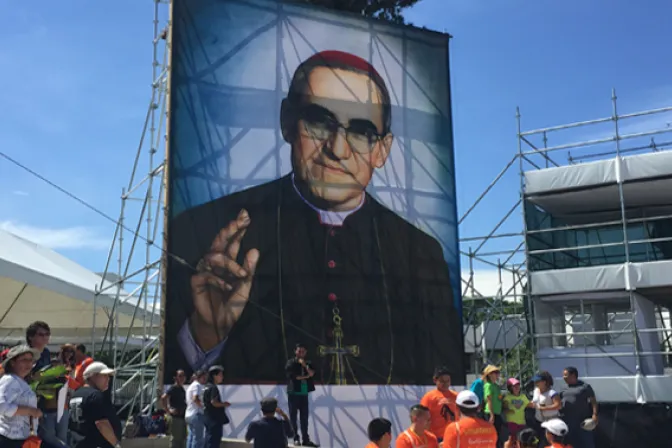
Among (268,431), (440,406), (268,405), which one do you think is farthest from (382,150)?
(268,431)

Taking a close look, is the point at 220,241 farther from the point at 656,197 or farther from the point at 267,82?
the point at 656,197

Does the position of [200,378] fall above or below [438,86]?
below

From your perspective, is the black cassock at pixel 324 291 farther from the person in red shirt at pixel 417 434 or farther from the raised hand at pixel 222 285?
the person in red shirt at pixel 417 434

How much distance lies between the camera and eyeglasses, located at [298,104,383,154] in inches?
583

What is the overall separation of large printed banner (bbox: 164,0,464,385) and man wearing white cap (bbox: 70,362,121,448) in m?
6.52

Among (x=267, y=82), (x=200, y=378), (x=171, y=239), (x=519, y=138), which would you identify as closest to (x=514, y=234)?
(x=519, y=138)

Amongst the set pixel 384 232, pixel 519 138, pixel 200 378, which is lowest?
pixel 200 378

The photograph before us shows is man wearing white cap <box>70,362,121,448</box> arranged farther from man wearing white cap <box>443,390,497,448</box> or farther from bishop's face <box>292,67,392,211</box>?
bishop's face <box>292,67,392,211</box>

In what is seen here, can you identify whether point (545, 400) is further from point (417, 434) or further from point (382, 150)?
point (382, 150)

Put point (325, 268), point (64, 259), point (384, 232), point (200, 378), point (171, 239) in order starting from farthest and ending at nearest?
point (64, 259)
point (384, 232)
point (325, 268)
point (171, 239)
point (200, 378)

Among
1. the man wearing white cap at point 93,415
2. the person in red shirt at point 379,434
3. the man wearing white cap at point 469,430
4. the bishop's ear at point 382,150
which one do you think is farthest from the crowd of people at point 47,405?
the bishop's ear at point 382,150

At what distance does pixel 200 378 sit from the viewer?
31.4 feet

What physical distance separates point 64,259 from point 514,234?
498 inches

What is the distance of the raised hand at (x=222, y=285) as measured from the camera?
12.9 metres
